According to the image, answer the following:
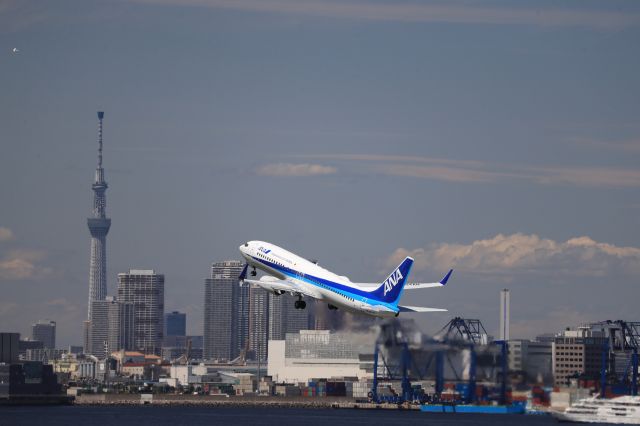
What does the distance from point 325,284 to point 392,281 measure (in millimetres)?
7965

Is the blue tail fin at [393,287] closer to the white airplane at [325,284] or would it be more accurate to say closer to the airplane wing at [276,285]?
the white airplane at [325,284]

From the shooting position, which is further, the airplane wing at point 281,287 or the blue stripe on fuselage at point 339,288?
the airplane wing at point 281,287

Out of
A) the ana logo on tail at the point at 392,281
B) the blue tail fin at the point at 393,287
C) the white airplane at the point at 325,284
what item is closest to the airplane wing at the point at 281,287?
the white airplane at the point at 325,284

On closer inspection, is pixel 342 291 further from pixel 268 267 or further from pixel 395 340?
pixel 395 340

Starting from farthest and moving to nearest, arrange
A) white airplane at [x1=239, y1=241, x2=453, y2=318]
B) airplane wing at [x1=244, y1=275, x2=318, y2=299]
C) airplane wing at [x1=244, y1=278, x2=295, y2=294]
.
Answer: airplane wing at [x1=244, y1=278, x2=295, y2=294], airplane wing at [x1=244, y1=275, x2=318, y2=299], white airplane at [x1=239, y1=241, x2=453, y2=318]

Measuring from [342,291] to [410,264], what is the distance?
763 centimetres

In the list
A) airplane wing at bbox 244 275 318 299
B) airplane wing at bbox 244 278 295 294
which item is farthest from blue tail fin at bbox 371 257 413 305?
airplane wing at bbox 244 278 295 294

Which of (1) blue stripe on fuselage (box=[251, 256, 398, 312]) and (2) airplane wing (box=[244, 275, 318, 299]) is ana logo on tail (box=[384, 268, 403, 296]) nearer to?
(1) blue stripe on fuselage (box=[251, 256, 398, 312])

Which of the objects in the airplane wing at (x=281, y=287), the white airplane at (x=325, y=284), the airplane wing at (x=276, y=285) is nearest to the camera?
the white airplane at (x=325, y=284)

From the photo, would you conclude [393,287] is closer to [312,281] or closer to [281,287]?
[312,281]

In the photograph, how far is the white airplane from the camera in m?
151

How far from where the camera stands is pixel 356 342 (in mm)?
178500

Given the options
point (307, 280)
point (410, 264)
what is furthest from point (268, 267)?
point (410, 264)

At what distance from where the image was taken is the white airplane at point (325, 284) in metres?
151
